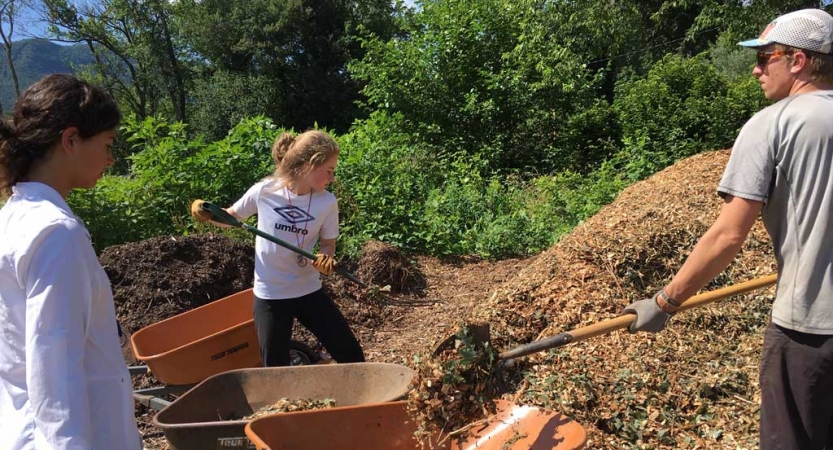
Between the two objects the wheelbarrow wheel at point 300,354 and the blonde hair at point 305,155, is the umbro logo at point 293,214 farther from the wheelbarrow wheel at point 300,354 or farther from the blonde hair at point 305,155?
the wheelbarrow wheel at point 300,354

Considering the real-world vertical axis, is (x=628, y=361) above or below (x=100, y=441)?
below

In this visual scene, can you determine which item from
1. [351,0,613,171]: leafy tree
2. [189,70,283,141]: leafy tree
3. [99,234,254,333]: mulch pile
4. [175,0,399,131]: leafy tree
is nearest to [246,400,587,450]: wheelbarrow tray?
[99,234,254,333]: mulch pile

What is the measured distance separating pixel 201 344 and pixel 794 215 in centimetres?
316

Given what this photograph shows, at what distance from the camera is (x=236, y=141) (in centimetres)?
806

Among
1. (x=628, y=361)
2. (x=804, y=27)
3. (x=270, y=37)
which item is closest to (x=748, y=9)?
(x=628, y=361)

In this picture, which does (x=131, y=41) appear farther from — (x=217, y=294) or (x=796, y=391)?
(x=796, y=391)

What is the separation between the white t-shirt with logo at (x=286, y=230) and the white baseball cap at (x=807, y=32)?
8.04 feet

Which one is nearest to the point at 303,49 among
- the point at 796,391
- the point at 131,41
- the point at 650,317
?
the point at 131,41

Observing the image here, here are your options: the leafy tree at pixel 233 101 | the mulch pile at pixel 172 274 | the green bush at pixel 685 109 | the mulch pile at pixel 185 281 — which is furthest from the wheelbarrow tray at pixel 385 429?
the leafy tree at pixel 233 101

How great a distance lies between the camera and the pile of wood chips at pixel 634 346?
10.9ft

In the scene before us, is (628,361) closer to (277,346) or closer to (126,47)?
(277,346)

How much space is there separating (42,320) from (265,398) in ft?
6.61

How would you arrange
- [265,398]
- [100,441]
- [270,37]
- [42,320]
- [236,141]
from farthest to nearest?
[270,37] → [236,141] → [265,398] → [100,441] → [42,320]

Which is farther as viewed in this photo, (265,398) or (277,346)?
(277,346)
